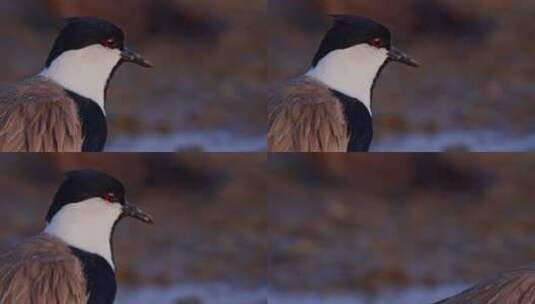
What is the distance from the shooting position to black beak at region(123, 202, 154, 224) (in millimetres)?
5602

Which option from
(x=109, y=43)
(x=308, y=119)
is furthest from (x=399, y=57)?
(x=109, y=43)

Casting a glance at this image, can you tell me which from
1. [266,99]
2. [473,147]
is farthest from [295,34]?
[473,147]

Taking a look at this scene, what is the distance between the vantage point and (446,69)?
5.80m

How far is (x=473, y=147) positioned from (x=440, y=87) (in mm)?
178

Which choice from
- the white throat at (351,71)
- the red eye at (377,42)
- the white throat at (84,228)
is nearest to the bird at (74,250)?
the white throat at (84,228)

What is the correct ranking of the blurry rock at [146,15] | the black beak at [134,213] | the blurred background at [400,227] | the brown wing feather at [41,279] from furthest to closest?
the blurred background at [400,227], the blurry rock at [146,15], the black beak at [134,213], the brown wing feather at [41,279]

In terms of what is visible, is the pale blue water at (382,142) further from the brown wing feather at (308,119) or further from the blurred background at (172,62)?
the brown wing feather at (308,119)

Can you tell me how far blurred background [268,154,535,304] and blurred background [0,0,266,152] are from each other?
0.36 meters

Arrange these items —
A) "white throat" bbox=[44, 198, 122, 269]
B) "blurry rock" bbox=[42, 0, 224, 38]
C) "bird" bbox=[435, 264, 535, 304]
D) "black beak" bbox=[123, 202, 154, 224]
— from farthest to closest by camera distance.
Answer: "blurry rock" bbox=[42, 0, 224, 38], "black beak" bbox=[123, 202, 154, 224], "white throat" bbox=[44, 198, 122, 269], "bird" bbox=[435, 264, 535, 304]

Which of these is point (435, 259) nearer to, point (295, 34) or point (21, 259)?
point (295, 34)

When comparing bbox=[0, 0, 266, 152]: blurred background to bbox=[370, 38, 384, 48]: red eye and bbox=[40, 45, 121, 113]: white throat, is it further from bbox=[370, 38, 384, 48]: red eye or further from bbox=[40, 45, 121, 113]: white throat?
bbox=[370, 38, 384, 48]: red eye

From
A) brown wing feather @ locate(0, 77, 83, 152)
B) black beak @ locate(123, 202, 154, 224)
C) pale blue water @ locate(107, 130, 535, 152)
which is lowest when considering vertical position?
black beak @ locate(123, 202, 154, 224)

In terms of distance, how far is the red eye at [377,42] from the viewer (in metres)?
5.50

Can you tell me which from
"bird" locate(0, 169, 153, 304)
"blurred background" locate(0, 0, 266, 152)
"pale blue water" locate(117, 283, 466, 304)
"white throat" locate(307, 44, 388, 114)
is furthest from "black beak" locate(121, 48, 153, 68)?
"pale blue water" locate(117, 283, 466, 304)
